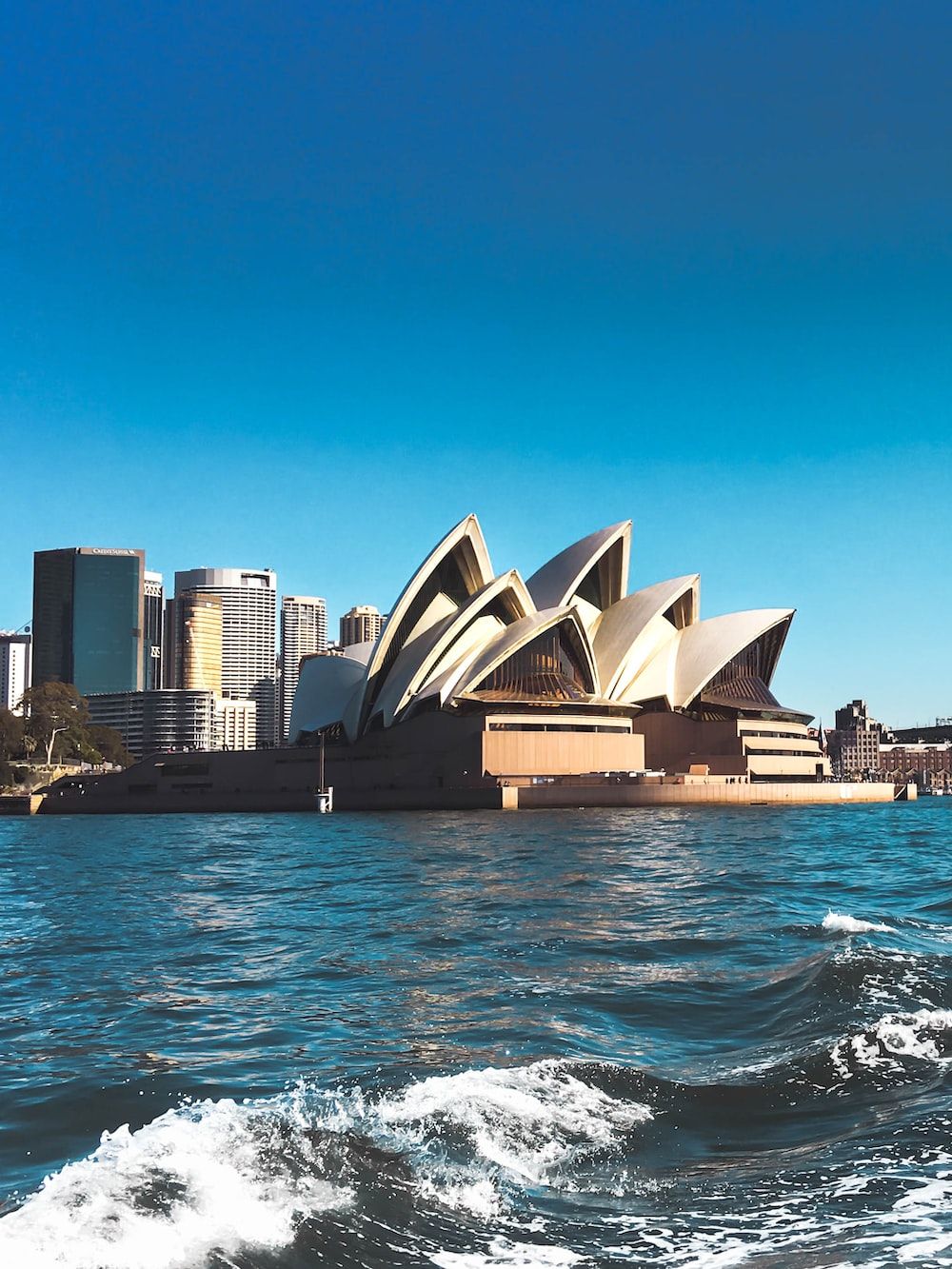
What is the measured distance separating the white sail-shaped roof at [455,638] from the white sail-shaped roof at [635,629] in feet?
18.2

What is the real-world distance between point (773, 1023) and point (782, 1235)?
3.91 meters

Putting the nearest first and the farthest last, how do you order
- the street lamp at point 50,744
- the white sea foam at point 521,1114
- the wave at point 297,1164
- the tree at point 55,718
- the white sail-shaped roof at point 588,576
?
the wave at point 297,1164 < the white sea foam at point 521,1114 < the white sail-shaped roof at point 588,576 < the tree at point 55,718 < the street lamp at point 50,744

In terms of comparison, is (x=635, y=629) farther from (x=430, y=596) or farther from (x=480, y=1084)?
(x=480, y=1084)

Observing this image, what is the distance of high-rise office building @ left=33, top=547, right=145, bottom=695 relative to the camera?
188375 mm

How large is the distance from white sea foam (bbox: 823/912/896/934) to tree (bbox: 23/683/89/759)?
7964cm

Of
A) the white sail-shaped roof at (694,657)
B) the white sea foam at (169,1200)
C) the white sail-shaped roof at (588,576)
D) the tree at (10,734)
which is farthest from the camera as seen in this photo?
the tree at (10,734)

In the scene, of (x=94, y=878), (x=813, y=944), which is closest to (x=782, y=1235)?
(x=813, y=944)

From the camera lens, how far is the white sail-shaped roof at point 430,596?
199 feet

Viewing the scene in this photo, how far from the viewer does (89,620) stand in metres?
190

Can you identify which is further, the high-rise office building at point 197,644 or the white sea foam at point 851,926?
the high-rise office building at point 197,644

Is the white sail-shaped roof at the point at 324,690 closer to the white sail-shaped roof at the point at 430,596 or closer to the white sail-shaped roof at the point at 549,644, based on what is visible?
the white sail-shaped roof at the point at 549,644

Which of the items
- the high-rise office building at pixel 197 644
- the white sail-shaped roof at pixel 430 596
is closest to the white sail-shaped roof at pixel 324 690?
the white sail-shaped roof at pixel 430 596

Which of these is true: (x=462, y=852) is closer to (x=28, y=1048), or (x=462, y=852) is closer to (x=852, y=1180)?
(x=28, y=1048)

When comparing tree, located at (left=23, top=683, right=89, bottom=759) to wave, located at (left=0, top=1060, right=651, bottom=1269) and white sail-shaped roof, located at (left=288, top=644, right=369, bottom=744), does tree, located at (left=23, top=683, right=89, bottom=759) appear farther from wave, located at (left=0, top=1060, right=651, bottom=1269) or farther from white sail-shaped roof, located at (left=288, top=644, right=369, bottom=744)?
wave, located at (left=0, top=1060, right=651, bottom=1269)
